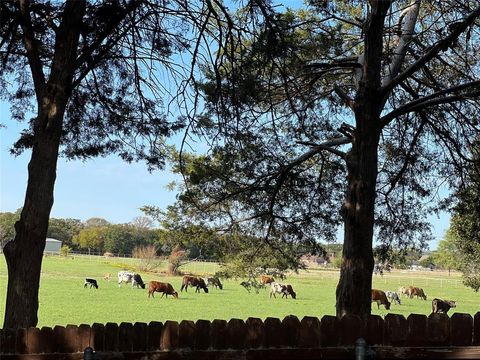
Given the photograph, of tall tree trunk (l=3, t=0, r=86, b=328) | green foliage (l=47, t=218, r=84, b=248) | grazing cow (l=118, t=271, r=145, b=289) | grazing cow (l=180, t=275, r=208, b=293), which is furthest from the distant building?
tall tree trunk (l=3, t=0, r=86, b=328)

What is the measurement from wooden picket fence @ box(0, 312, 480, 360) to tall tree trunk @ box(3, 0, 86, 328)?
39.9 inches

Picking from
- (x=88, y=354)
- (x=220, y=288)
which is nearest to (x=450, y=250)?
(x=220, y=288)

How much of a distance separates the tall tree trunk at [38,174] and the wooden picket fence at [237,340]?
39.9 inches

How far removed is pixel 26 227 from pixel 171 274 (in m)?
50.8

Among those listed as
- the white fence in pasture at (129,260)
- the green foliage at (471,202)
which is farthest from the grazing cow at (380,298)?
the green foliage at (471,202)

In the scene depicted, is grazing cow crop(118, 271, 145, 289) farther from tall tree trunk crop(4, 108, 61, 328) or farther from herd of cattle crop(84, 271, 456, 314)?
tall tree trunk crop(4, 108, 61, 328)

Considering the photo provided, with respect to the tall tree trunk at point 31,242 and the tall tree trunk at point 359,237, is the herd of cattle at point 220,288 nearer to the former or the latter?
the tall tree trunk at point 359,237

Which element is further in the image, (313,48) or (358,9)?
(358,9)

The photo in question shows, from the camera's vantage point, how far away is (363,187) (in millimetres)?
7176

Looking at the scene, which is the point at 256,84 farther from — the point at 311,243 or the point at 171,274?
the point at 171,274

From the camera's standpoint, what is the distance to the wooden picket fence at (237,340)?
391 centimetres

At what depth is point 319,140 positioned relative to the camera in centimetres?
1011

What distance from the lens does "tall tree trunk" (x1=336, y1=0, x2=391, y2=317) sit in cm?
707

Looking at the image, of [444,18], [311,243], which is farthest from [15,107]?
[444,18]
